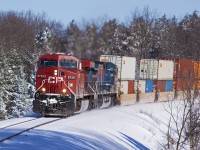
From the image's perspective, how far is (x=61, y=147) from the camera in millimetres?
13883

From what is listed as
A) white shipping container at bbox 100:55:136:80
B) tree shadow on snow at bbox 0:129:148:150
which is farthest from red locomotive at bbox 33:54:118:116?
white shipping container at bbox 100:55:136:80

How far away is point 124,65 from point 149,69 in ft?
17.0

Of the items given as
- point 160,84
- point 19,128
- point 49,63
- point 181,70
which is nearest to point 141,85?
point 160,84

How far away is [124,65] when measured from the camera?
37.3 meters

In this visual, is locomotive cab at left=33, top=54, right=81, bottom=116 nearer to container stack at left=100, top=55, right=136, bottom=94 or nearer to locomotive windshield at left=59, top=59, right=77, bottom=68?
locomotive windshield at left=59, top=59, right=77, bottom=68

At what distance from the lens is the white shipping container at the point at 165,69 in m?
41.6

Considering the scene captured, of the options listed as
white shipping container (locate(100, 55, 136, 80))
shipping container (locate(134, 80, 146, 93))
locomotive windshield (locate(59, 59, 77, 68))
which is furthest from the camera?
shipping container (locate(134, 80, 146, 93))

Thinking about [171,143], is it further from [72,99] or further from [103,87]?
[103,87]

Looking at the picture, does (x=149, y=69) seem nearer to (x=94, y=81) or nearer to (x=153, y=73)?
(x=153, y=73)

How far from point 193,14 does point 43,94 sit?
59.6m

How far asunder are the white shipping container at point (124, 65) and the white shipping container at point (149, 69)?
2.69 metres

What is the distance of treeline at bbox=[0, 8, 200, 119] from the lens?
67.6 ft

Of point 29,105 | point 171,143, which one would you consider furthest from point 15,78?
point 171,143

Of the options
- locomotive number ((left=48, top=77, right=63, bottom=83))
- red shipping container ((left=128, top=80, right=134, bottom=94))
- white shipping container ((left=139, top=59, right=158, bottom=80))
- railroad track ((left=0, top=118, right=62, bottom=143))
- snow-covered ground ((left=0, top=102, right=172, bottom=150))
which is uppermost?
Answer: white shipping container ((left=139, top=59, right=158, bottom=80))
